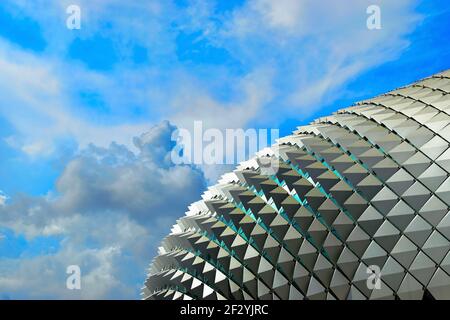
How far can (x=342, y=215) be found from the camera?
2653 centimetres

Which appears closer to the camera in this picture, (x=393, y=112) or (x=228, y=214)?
(x=393, y=112)

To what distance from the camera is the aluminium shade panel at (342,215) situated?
24.1m

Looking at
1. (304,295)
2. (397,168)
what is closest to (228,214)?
(304,295)

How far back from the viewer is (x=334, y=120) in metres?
34.9

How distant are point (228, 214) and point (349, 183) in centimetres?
1035

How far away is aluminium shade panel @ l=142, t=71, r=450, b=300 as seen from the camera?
948 inches

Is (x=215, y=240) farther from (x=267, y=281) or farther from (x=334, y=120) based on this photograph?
(x=334, y=120)

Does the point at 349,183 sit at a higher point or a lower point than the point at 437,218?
higher
